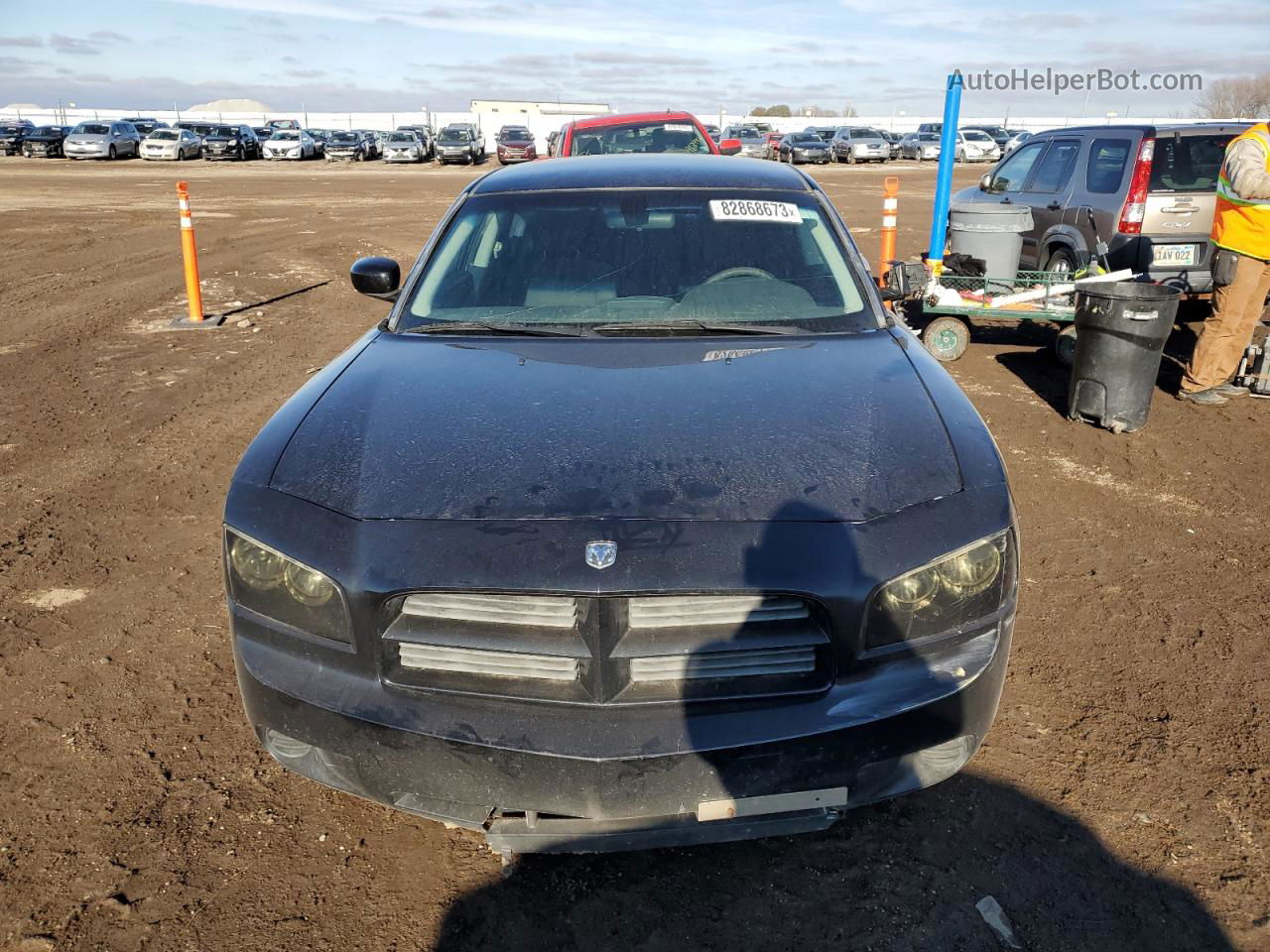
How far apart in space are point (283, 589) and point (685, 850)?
4.22 feet

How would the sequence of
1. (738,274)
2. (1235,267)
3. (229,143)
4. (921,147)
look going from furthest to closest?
1. (921,147)
2. (229,143)
3. (1235,267)
4. (738,274)

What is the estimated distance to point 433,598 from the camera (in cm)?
231

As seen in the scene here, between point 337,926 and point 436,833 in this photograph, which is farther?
point 436,833

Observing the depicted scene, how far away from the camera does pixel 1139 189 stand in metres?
8.53

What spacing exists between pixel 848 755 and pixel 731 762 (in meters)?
0.28

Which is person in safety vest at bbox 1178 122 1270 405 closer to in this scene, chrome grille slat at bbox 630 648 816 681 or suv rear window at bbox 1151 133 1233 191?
suv rear window at bbox 1151 133 1233 191

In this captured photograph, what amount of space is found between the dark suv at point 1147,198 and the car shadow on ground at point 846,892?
707 cm

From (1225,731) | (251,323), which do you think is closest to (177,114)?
(251,323)

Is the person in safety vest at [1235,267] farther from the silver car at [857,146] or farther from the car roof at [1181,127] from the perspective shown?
the silver car at [857,146]

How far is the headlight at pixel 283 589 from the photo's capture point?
2.37 metres

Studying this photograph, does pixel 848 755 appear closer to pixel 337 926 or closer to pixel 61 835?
pixel 337 926

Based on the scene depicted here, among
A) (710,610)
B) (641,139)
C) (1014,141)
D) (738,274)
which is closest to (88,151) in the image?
(641,139)

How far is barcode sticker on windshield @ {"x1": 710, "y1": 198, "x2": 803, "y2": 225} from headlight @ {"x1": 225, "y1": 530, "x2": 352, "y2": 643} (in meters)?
2.21

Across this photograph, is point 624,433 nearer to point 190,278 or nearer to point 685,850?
point 685,850
